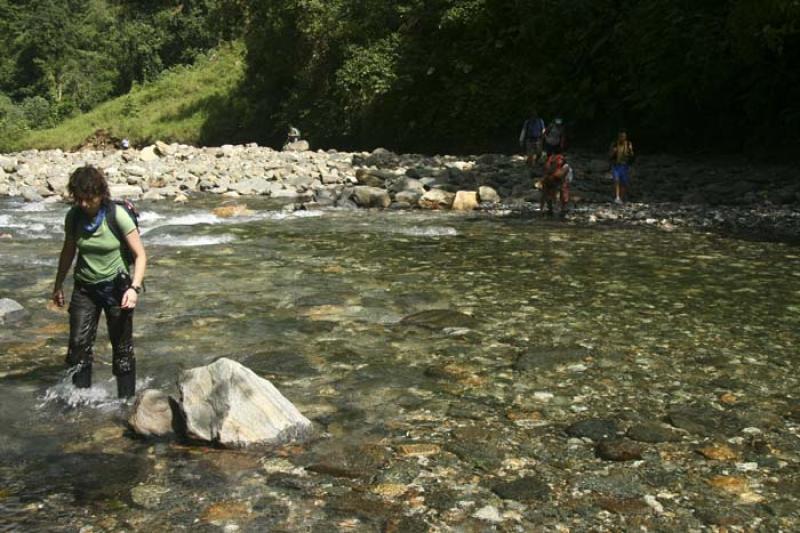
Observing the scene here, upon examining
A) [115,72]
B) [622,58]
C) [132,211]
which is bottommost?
[132,211]

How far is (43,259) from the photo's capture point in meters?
11.7

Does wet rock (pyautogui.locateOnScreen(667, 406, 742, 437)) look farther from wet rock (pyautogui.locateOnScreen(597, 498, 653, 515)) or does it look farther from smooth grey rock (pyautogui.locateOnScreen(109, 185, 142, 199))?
smooth grey rock (pyautogui.locateOnScreen(109, 185, 142, 199))

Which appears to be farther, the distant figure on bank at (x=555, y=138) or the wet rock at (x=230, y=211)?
the distant figure on bank at (x=555, y=138)

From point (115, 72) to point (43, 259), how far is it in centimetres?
5068

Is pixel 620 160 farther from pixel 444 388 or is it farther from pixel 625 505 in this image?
pixel 625 505

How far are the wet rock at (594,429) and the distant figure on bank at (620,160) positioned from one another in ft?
39.5

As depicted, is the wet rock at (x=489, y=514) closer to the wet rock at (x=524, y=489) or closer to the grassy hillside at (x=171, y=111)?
the wet rock at (x=524, y=489)

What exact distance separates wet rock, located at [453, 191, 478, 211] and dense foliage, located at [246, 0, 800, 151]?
668 cm

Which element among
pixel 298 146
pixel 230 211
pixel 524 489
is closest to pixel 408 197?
pixel 230 211

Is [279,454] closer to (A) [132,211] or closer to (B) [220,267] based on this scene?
(A) [132,211]

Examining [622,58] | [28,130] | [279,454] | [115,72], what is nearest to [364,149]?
[622,58]

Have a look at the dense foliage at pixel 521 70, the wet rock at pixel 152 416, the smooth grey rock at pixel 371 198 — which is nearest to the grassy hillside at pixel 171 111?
the dense foliage at pixel 521 70

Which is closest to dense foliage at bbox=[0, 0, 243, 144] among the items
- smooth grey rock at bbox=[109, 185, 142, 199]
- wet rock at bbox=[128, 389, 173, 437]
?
smooth grey rock at bbox=[109, 185, 142, 199]

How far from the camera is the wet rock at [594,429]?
5.04m
